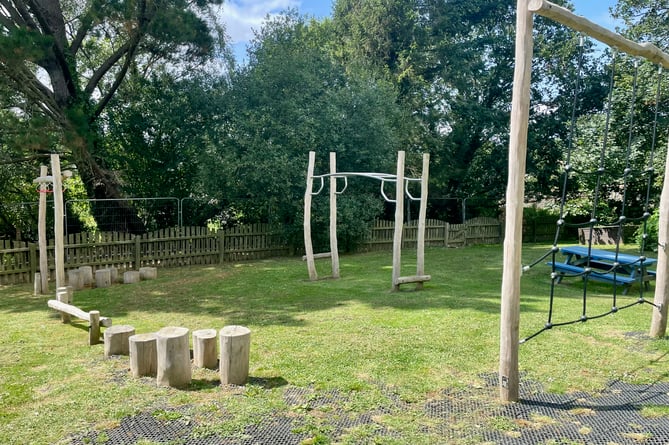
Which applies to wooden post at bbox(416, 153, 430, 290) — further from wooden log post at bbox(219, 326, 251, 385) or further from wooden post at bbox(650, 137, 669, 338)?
wooden log post at bbox(219, 326, 251, 385)

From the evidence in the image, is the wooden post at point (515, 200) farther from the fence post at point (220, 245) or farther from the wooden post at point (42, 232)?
the fence post at point (220, 245)

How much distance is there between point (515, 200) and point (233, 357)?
2.43m

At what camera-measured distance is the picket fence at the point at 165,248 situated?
9.37 meters

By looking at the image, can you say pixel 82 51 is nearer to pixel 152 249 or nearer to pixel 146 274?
pixel 152 249

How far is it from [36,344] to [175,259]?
6.57 metres

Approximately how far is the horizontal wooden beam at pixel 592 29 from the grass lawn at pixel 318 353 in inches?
109

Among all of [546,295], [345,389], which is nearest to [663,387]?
[345,389]

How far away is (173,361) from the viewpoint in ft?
12.7

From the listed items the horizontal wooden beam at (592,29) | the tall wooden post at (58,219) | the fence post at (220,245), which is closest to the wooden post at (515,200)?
the horizontal wooden beam at (592,29)

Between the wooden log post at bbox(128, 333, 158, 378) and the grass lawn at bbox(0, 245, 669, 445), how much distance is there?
0.47 ft

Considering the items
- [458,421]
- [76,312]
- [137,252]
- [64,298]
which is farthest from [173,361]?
[137,252]

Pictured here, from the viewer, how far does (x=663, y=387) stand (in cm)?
388

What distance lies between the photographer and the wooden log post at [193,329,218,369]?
4289 mm

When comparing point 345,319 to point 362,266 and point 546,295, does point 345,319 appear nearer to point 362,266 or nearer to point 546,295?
point 546,295
